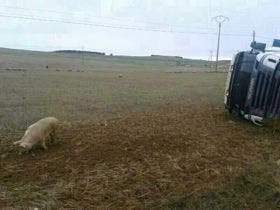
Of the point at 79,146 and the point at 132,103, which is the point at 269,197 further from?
the point at 132,103

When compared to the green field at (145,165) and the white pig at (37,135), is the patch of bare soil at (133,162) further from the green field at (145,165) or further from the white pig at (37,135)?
the white pig at (37,135)

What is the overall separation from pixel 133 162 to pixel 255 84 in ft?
16.3

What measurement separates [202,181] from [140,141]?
8.25 ft

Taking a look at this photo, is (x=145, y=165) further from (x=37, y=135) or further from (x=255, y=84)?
(x=255, y=84)

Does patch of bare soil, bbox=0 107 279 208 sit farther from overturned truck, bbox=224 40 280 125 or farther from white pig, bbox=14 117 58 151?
overturned truck, bbox=224 40 280 125

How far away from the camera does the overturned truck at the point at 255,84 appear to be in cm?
1141

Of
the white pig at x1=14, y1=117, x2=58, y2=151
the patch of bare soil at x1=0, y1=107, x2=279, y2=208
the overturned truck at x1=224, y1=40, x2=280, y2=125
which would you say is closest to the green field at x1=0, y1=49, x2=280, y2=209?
the patch of bare soil at x1=0, y1=107, x2=279, y2=208

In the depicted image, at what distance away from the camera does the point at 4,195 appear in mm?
6656

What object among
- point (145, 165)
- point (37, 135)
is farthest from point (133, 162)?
point (37, 135)

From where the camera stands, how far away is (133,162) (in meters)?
8.20

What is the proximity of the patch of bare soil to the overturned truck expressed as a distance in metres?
0.62

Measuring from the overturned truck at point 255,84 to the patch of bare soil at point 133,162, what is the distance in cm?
62

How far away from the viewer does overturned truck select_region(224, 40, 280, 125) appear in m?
11.4

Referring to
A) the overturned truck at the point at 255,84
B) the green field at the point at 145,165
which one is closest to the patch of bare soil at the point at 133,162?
the green field at the point at 145,165
